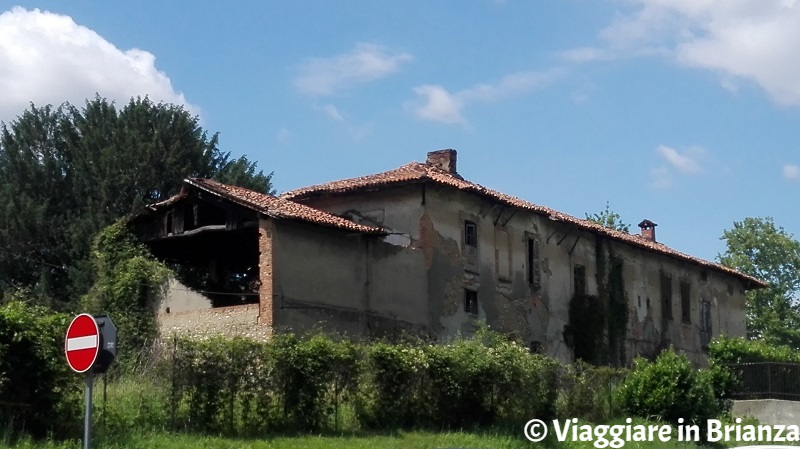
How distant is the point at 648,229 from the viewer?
169ft

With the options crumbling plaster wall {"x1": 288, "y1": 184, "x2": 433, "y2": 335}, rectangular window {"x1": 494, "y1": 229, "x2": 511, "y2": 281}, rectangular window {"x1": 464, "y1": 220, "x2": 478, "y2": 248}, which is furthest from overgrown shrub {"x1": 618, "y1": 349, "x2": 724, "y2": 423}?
rectangular window {"x1": 494, "y1": 229, "x2": 511, "y2": 281}

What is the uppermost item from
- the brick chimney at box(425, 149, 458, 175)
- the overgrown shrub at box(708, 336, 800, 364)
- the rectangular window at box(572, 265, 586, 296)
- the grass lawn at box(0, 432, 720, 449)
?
the brick chimney at box(425, 149, 458, 175)

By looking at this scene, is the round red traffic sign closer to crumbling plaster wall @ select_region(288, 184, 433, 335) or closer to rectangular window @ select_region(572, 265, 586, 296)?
crumbling plaster wall @ select_region(288, 184, 433, 335)

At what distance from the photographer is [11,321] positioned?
17.3 metres

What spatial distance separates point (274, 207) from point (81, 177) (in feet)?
54.6

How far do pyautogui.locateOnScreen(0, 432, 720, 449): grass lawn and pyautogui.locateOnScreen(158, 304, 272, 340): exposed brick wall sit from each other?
7866mm

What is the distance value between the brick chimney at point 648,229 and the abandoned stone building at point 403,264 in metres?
7.20

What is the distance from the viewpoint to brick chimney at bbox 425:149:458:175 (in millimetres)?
37969

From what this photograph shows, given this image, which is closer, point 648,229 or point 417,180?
point 417,180

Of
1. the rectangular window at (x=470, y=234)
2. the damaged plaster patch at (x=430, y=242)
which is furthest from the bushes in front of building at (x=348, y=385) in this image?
the rectangular window at (x=470, y=234)

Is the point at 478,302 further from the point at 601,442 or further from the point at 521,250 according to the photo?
the point at 601,442

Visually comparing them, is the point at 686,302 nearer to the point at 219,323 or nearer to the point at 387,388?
the point at 219,323

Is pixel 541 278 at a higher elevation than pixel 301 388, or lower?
higher

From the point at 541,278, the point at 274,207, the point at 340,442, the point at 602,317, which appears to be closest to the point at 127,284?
the point at 274,207
